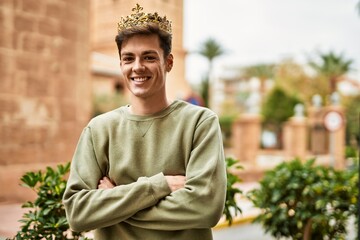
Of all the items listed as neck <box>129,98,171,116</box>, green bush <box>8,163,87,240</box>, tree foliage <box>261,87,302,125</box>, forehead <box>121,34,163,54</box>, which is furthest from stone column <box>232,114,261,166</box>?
forehead <box>121,34,163,54</box>

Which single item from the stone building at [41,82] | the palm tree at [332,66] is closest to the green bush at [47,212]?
the stone building at [41,82]

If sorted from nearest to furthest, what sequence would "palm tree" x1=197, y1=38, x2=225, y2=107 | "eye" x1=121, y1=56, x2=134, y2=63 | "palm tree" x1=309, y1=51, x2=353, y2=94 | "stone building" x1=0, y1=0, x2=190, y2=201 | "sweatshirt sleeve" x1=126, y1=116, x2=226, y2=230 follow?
1. "sweatshirt sleeve" x1=126, y1=116, x2=226, y2=230
2. "eye" x1=121, y1=56, x2=134, y2=63
3. "stone building" x1=0, y1=0, x2=190, y2=201
4. "palm tree" x1=309, y1=51, x2=353, y2=94
5. "palm tree" x1=197, y1=38, x2=225, y2=107

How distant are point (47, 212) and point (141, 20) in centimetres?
142

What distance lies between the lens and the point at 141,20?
6.17 feet

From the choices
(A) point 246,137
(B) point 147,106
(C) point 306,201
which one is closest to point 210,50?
(A) point 246,137

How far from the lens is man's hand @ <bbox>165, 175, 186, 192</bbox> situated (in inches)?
72.8

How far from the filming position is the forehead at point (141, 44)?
1.87 metres

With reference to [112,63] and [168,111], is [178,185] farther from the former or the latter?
[112,63]

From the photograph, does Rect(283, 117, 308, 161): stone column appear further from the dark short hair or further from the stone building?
the dark short hair

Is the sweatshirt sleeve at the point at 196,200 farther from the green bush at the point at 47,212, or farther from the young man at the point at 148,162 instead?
the green bush at the point at 47,212

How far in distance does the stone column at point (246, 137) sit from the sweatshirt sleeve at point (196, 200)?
16.9m

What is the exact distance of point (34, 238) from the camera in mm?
2588

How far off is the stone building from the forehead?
430 centimetres

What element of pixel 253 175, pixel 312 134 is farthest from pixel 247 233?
pixel 312 134
